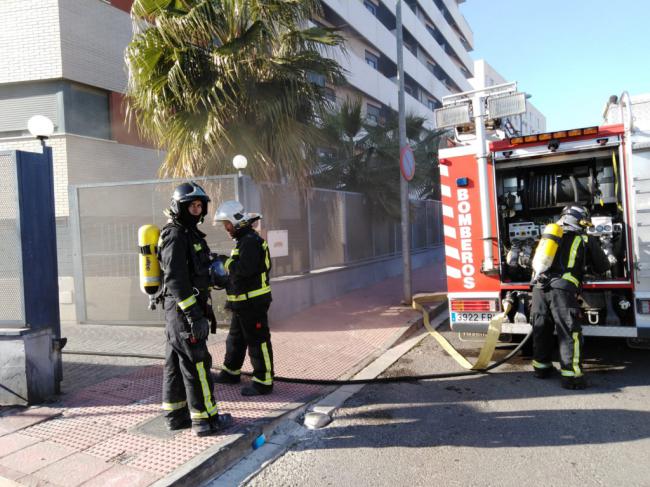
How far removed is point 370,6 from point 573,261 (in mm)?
24660

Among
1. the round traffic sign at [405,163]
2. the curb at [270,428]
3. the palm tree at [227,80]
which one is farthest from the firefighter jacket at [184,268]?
the round traffic sign at [405,163]

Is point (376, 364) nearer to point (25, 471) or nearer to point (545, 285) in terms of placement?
point (545, 285)

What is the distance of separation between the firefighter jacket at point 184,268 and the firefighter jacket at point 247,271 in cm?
67

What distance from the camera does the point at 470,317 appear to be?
223 inches

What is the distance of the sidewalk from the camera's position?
3.28 m

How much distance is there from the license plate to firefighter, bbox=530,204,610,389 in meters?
0.61

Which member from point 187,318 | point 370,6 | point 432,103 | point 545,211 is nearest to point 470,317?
point 545,211

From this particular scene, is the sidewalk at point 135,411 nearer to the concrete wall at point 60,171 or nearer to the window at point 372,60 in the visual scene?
the concrete wall at point 60,171

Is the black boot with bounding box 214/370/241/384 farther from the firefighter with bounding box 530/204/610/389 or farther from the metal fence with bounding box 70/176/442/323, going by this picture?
the firefighter with bounding box 530/204/610/389

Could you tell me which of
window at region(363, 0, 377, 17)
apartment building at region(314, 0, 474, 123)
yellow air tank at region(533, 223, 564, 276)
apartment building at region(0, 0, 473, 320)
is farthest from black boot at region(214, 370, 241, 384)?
window at region(363, 0, 377, 17)

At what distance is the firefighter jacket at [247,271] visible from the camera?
4539 mm

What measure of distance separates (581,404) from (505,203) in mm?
2613

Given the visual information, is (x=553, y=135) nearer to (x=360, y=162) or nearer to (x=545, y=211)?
(x=545, y=211)

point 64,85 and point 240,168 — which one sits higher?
point 64,85
